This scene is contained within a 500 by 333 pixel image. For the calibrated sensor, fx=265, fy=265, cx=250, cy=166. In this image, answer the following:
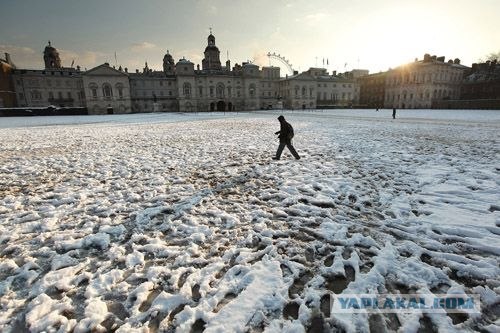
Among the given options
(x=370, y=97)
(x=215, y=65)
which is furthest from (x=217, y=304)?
(x=370, y=97)

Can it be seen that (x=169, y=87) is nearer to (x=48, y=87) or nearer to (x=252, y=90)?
(x=252, y=90)

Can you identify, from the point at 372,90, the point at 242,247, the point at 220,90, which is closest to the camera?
the point at 242,247

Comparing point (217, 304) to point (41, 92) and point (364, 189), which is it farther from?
point (41, 92)

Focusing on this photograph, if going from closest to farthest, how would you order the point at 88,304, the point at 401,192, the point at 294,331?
the point at 294,331 < the point at 88,304 < the point at 401,192

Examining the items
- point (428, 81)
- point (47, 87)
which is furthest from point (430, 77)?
point (47, 87)

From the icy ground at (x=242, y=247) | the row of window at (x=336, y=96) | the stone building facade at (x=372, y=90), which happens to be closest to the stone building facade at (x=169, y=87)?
the row of window at (x=336, y=96)

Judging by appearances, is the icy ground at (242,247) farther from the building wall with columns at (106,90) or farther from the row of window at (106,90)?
the row of window at (106,90)

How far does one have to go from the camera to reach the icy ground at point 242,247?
2.66m

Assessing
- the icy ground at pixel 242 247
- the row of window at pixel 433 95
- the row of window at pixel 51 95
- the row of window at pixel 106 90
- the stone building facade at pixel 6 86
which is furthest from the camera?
the row of window at pixel 51 95

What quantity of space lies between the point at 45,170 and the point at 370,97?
9213cm

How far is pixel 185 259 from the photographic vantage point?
11.7ft

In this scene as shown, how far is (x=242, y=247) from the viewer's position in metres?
3.88

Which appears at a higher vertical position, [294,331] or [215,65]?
[215,65]

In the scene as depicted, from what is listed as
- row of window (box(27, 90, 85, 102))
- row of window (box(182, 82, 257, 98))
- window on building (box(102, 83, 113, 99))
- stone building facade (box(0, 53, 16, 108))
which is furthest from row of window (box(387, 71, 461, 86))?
Answer: stone building facade (box(0, 53, 16, 108))
